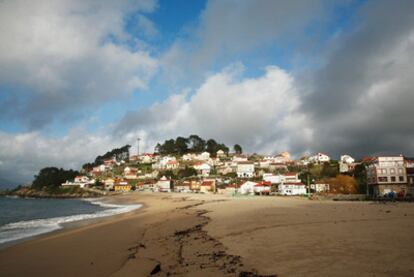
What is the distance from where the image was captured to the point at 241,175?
11438cm

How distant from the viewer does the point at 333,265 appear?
6465mm

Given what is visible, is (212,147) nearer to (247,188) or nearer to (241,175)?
(241,175)

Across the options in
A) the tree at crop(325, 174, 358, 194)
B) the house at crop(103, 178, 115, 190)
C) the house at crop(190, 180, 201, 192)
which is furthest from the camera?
the house at crop(103, 178, 115, 190)

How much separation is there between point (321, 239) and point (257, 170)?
113530 millimetres

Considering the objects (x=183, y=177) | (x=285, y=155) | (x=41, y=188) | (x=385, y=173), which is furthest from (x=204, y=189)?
(x=41, y=188)

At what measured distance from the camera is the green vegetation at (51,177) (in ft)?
440

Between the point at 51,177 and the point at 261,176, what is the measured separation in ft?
302

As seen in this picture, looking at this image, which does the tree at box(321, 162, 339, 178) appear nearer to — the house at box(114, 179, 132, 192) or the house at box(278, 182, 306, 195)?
the house at box(278, 182, 306, 195)

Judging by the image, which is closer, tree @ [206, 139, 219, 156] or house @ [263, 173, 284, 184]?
house @ [263, 173, 284, 184]

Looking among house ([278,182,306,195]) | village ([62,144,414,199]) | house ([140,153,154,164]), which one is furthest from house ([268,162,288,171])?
house ([140,153,154,164])

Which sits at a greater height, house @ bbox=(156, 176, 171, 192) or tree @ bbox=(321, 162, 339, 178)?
tree @ bbox=(321, 162, 339, 178)

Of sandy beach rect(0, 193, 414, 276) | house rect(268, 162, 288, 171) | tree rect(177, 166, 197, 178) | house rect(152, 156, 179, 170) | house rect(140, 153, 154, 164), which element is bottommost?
sandy beach rect(0, 193, 414, 276)

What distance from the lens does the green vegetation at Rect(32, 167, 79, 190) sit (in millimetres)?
134125

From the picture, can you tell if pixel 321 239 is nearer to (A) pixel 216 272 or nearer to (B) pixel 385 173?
(A) pixel 216 272
